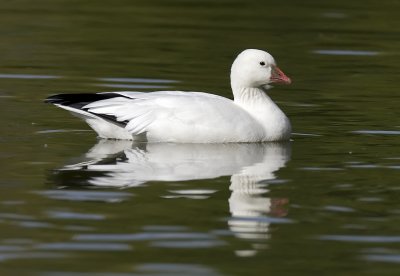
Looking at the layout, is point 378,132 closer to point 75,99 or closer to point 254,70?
point 254,70

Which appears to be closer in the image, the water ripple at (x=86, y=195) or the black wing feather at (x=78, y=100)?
the water ripple at (x=86, y=195)

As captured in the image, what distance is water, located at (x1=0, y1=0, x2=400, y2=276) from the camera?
8.29m

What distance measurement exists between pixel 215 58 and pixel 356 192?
8.52 m

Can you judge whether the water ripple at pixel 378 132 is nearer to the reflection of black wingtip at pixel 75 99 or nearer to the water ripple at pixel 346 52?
the reflection of black wingtip at pixel 75 99

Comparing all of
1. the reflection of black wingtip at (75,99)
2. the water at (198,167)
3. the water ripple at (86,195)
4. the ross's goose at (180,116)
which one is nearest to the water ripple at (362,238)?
the water at (198,167)

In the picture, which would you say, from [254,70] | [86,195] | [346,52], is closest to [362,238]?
[86,195]

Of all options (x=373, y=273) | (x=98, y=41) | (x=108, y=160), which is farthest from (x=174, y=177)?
(x=98, y=41)

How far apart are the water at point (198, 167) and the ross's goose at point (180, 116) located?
0.18m

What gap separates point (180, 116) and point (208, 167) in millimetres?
1201

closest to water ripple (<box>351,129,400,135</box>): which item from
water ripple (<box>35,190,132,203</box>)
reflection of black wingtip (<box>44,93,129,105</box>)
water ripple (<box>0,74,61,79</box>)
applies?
reflection of black wingtip (<box>44,93,129,105</box>)

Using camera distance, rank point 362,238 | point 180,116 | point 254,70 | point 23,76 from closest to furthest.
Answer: point 362,238, point 180,116, point 254,70, point 23,76

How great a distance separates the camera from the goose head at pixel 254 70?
12883 millimetres

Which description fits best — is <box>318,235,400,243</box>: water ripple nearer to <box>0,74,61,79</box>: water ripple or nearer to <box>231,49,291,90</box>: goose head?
<box>231,49,291,90</box>: goose head

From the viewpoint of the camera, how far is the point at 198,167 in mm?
11195
